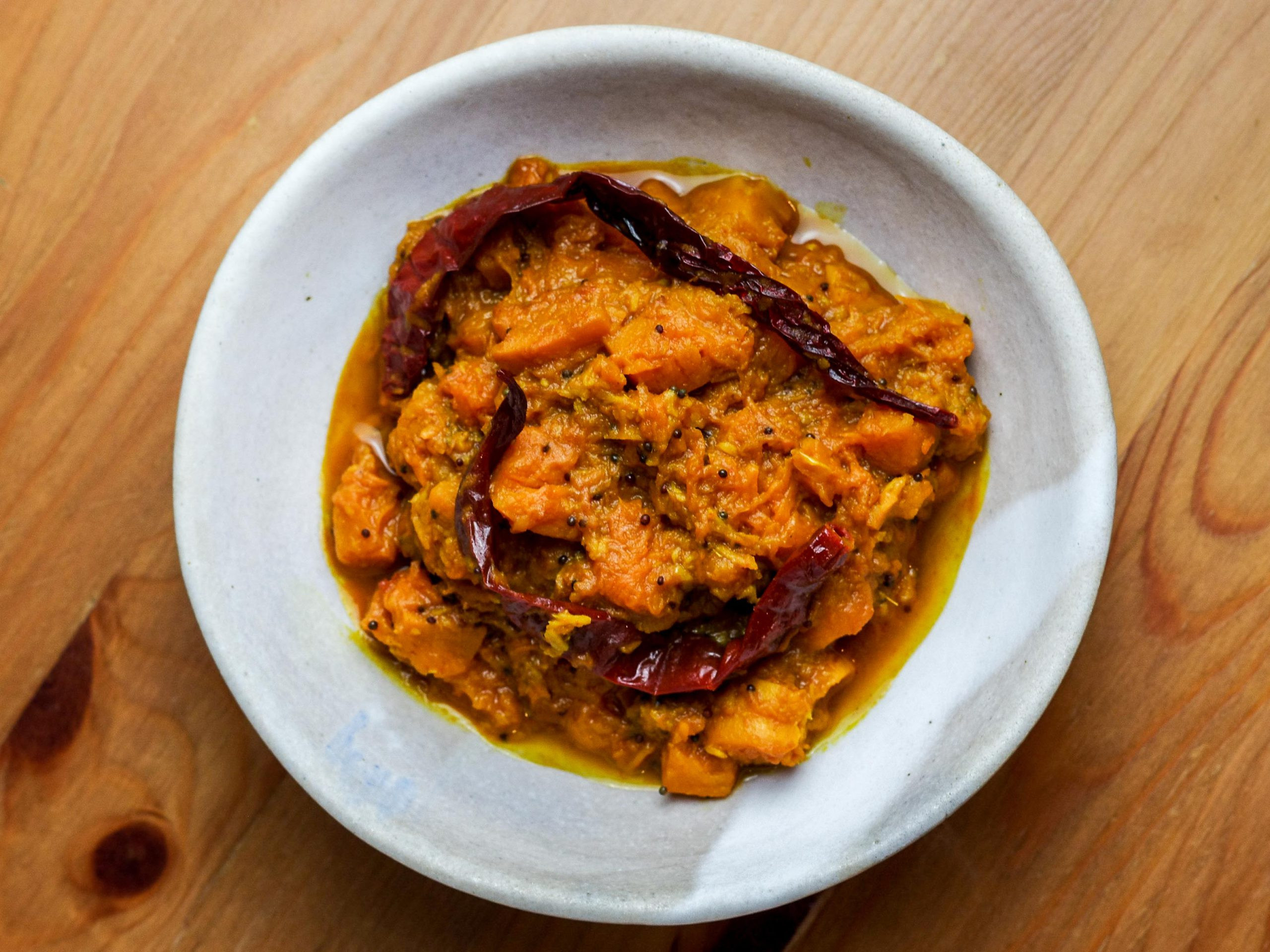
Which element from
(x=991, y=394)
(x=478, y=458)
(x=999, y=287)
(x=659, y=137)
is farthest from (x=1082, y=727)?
Answer: (x=659, y=137)

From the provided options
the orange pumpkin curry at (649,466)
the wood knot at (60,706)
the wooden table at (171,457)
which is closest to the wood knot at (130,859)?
the wooden table at (171,457)

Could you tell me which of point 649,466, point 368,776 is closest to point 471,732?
point 368,776

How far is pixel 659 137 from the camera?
298cm

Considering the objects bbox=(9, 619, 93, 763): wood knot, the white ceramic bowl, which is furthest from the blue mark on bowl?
bbox=(9, 619, 93, 763): wood knot

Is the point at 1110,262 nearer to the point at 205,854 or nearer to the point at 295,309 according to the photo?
the point at 295,309

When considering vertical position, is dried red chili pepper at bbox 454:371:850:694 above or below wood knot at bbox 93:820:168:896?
above

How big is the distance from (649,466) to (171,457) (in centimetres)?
174

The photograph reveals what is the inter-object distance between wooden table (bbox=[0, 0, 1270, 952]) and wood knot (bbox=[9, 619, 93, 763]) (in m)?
0.01

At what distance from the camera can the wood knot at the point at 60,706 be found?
10.7 feet

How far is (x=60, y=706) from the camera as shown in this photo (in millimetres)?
3256

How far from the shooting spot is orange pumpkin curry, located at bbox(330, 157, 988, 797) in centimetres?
260

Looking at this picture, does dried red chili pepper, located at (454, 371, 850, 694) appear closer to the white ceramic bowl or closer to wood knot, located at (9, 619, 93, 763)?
the white ceramic bowl

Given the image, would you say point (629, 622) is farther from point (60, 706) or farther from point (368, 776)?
point (60, 706)

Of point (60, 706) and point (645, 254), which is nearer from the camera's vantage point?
point (645, 254)
